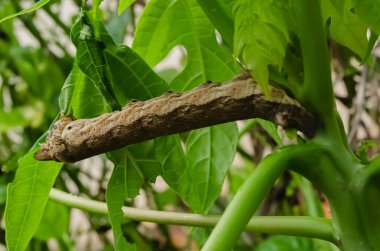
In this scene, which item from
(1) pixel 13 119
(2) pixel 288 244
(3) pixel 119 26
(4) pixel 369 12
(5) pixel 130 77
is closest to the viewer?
(4) pixel 369 12

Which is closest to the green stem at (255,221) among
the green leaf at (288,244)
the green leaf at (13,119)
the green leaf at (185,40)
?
the green leaf at (185,40)

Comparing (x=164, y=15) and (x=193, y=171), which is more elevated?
(x=164, y=15)

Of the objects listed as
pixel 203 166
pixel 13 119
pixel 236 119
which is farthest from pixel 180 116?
pixel 13 119

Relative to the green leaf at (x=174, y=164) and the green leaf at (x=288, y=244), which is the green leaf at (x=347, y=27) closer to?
the green leaf at (x=174, y=164)

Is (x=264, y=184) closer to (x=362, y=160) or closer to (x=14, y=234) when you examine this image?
(x=362, y=160)

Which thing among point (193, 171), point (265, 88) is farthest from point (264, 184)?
point (193, 171)

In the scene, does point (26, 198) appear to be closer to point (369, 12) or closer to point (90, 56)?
point (90, 56)
